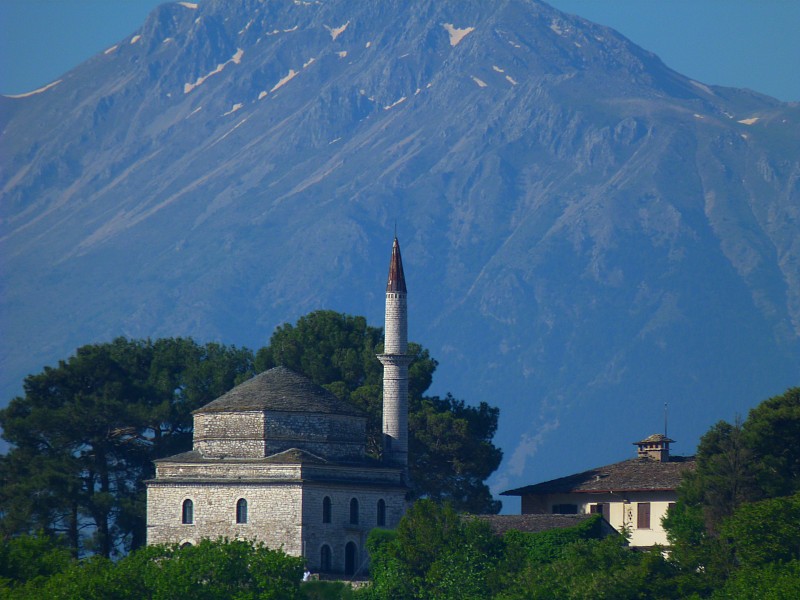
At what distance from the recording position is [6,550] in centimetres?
5822

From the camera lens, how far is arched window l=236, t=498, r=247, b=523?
68938 millimetres

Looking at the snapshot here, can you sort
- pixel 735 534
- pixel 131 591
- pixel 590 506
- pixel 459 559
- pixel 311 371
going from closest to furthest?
pixel 131 591
pixel 735 534
pixel 459 559
pixel 590 506
pixel 311 371

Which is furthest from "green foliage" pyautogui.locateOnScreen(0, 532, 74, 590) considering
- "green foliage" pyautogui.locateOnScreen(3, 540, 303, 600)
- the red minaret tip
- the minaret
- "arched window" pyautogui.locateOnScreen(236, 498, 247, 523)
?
the red minaret tip

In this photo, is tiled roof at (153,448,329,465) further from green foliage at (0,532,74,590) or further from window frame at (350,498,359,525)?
green foliage at (0,532,74,590)

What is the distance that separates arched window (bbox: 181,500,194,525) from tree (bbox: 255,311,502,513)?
465 inches

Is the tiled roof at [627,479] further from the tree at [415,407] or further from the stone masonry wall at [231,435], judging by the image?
the stone masonry wall at [231,435]

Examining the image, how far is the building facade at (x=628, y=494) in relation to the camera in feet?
229

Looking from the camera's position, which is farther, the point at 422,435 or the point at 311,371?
the point at 311,371

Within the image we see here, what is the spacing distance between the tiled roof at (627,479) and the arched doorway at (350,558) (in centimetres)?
673

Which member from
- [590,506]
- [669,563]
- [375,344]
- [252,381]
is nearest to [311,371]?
[375,344]

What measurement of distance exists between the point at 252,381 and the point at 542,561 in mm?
15678

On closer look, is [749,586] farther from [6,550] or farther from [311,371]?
[311,371]

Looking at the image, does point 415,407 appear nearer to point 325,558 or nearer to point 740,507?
point 325,558

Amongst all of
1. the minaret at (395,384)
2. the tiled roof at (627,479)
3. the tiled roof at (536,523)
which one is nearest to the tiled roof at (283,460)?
the minaret at (395,384)
